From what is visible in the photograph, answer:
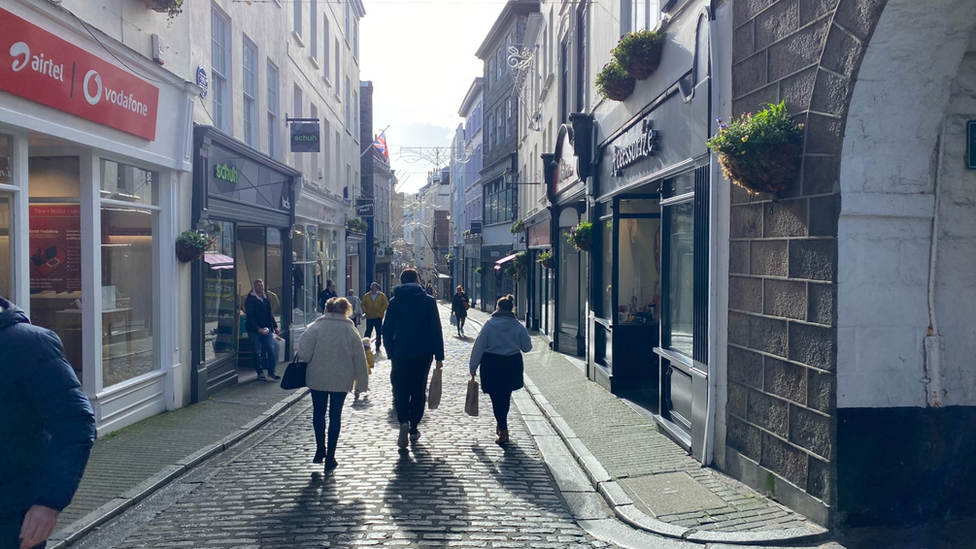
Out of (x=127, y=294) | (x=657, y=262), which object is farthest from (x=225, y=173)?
(x=657, y=262)

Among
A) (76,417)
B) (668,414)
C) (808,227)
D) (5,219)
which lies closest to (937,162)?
(808,227)

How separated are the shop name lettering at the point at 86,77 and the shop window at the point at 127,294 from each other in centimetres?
129

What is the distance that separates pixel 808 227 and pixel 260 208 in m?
11.3

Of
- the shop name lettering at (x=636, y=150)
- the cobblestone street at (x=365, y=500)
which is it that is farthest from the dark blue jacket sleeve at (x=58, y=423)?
the shop name lettering at (x=636, y=150)

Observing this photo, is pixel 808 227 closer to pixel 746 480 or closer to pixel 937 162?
pixel 937 162

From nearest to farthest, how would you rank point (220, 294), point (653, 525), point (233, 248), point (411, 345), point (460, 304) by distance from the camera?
point (653, 525)
point (411, 345)
point (220, 294)
point (233, 248)
point (460, 304)

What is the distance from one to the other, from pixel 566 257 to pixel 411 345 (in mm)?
10099

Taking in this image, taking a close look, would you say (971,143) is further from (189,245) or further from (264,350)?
(264,350)

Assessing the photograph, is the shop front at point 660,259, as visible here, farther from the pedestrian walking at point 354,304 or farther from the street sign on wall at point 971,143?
the pedestrian walking at point 354,304

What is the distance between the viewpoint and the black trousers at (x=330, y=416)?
7227mm

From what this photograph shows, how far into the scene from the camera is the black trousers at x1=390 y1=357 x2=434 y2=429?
8070mm

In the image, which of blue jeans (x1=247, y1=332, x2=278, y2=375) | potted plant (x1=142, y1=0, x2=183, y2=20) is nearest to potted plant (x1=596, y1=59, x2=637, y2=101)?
potted plant (x1=142, y1=0, x2=183, y2=20)

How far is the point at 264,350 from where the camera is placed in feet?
44.1

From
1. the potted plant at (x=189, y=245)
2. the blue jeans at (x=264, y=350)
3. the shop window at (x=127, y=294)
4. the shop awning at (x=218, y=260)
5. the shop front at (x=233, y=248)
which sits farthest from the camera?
the blue jeans at (x=264, y=350)
